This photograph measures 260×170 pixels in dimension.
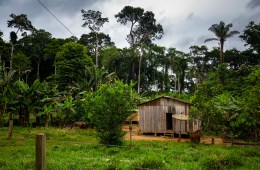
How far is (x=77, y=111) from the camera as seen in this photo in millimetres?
29391

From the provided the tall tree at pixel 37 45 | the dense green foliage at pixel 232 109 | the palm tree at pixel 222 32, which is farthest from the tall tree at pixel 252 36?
the tall tree at pixel 37 45

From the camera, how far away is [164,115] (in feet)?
87.4

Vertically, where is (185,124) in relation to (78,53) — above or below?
below

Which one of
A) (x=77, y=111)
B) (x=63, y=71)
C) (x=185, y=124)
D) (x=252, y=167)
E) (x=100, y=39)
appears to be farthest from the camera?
(x=100, y=39)

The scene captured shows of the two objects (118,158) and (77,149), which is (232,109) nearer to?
(118,158)

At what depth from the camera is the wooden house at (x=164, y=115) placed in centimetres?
2581

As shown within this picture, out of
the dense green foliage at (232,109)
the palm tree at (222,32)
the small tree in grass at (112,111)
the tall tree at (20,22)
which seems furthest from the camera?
the tall tree at (20,22)

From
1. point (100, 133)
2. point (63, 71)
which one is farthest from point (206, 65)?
point (100, 133)

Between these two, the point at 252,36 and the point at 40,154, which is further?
the point at 252,36

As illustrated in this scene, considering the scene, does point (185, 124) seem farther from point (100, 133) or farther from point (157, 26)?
Answer: point (157, 26)

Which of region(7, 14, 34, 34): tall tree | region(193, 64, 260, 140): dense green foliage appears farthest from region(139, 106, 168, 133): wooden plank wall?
region(7, 14, 34, 34): tall tree

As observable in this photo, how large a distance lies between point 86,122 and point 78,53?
12.9 metres

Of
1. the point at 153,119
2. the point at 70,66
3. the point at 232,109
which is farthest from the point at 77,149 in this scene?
the point at 70,66

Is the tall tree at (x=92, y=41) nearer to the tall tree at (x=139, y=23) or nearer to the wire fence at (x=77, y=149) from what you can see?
the tall tree at (x=139, y=23)
